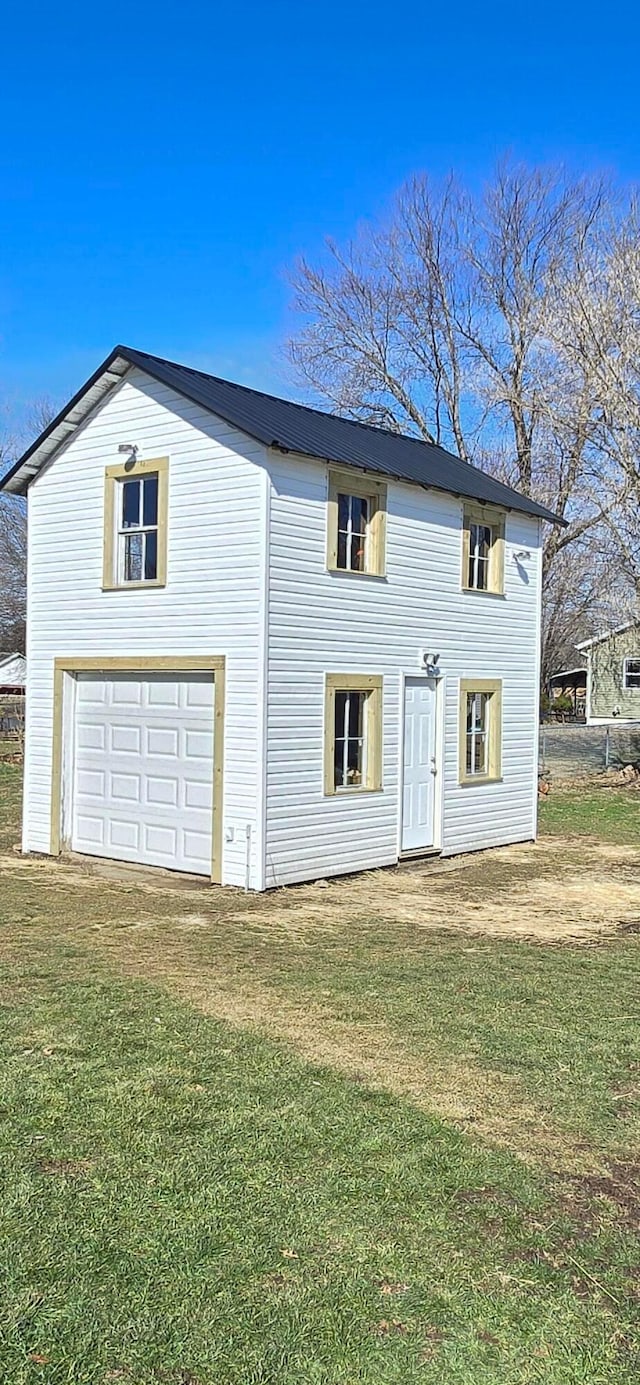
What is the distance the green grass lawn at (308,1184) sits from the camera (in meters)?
3.34

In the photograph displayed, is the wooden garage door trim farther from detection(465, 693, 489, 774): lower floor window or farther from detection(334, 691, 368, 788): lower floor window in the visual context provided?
detection(465, 693, 489, 774): lower floor window

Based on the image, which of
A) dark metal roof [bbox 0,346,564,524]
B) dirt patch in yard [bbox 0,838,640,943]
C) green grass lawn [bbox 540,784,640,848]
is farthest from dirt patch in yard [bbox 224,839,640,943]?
dark metal roof [bbox 0,346,564,524]

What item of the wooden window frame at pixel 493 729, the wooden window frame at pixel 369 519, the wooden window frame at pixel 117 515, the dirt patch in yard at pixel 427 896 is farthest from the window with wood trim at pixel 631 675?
the wooden window frame at pixel 117 515

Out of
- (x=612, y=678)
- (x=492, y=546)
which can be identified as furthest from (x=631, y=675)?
(x=492, y=546)

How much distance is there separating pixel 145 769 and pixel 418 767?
3303 mm

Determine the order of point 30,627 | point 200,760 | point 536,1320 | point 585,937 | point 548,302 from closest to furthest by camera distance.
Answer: point 536,1320, point 585,937, point 200,760, point 30,627, point 548,302

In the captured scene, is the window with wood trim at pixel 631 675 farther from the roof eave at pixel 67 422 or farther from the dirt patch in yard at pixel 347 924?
the roof eave at pixel 67 422

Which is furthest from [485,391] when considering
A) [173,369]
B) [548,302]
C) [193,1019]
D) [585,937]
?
[193,1019]

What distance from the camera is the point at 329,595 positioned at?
1196cm

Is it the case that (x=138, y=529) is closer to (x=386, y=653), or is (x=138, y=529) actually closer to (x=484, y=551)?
(x=386, y=653)

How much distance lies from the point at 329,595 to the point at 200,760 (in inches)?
88.7

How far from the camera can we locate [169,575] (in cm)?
1197

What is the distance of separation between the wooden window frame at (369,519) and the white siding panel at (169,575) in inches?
43.9

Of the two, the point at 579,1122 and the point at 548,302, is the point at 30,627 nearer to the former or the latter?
the point at 579,1122
